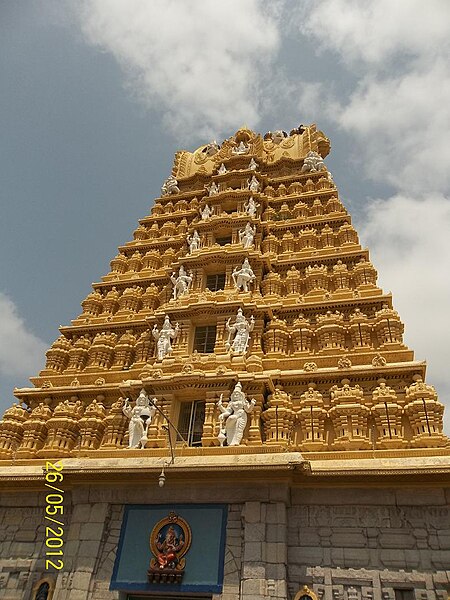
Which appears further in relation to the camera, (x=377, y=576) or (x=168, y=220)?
(x=168, y=220)

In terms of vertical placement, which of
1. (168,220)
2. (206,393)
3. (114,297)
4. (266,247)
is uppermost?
(168,220)

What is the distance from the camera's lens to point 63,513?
49.0 ft

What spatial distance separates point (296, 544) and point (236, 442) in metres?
3.30

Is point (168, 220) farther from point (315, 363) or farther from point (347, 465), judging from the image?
point (347, 465)

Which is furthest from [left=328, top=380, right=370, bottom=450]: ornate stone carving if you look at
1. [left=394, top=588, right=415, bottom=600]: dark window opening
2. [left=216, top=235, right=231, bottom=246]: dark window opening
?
[left=216, top=235, right=231, bottom=246]: dark window opening

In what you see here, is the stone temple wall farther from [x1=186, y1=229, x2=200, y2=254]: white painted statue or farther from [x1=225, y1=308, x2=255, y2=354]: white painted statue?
[x1=186, y1=229, x2=200, y2=254]: white painted statue

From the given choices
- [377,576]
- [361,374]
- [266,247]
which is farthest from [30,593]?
[266,247]

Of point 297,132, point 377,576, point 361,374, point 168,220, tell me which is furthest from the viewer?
point 297,132

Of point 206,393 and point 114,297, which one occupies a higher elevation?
point 114,297

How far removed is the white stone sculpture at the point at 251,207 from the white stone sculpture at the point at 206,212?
198 centimetres

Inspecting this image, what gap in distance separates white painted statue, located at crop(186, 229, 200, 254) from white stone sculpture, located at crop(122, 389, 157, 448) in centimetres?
889

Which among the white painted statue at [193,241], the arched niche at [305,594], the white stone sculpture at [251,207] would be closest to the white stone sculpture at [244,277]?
the white painted statue at [193,241]

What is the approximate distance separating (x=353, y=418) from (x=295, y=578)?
15.4 feet
